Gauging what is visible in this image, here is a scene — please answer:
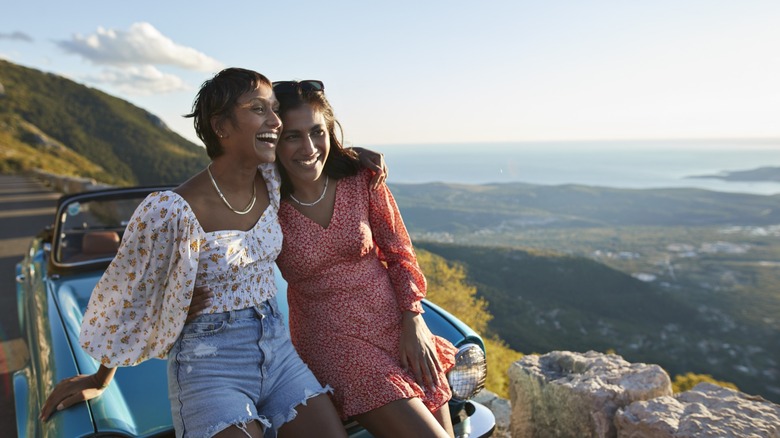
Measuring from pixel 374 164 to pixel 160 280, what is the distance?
1.08 meters

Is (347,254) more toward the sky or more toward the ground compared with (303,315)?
more toward the sky

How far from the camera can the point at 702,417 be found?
7.35 ft

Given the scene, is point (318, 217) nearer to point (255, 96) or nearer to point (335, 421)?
point (255, 96)

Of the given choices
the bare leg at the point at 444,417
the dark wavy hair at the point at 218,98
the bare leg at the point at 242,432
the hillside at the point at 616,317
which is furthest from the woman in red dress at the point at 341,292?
the hillside at the point at 616,317

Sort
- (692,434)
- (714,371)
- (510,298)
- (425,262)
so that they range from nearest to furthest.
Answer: (692,434) < (425,262) < (510,298) < (714,371)

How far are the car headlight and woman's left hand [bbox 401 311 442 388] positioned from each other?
14 cm

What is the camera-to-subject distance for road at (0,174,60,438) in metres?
3.81

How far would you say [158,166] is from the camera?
45781 mm

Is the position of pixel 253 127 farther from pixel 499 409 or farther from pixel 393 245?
pixel 499 409

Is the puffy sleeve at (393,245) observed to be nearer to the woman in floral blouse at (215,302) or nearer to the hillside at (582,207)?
the woman in floral blouse at (215,302)

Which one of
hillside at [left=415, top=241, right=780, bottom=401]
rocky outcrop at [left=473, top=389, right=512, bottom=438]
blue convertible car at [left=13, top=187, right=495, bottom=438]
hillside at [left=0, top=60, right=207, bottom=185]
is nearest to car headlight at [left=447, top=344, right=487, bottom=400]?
blue convertible car at [left=13, top=187, right=495, bottom=438]

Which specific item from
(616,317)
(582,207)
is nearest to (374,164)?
(616,317)

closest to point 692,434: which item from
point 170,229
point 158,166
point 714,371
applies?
point 170,229

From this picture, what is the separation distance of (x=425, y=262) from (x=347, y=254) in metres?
8.60
